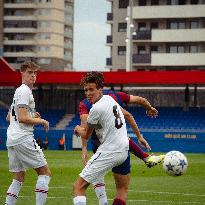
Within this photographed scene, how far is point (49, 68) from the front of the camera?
131500mm

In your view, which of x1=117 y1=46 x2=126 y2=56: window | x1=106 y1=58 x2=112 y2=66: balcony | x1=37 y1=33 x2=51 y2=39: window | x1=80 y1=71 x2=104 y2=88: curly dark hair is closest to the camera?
x1=80 y1=71 x2=104 y2=88: curly dark hair

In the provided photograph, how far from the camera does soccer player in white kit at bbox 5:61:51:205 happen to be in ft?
43.5

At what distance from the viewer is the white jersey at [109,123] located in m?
11.5

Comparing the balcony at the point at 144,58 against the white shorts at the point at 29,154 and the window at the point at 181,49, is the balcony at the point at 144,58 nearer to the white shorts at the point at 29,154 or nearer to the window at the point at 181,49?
the window at the point at 181,49

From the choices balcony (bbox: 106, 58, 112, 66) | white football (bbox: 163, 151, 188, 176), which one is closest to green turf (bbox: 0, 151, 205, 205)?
white football (bbox: 163, 151, 188, 176)

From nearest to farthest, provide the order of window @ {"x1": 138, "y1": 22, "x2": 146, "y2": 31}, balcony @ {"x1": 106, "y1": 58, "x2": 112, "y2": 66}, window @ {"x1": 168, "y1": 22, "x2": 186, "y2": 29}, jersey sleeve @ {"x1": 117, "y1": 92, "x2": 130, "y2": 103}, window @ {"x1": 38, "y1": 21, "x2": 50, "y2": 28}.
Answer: jersey sleeve @ {"x1": 117, "y1": 92, "x2": 130, "y2": 103} → window @ {"x1": 168, "y1": 22, "x2": 186, "y2": 29} → window @ {"x1": 138, "y1": 22, "x2": 146, "y2": 31} → balcony @ {"x1": 106, "y1": 58, "x2": 112, "y2": 66} → window @ {"x1": 38, "y1": 21, "x2": 50, "y2": 28}

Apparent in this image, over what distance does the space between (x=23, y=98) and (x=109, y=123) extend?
2.27m

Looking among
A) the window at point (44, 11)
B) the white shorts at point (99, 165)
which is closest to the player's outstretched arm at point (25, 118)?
the white shorts at point (99, 165)

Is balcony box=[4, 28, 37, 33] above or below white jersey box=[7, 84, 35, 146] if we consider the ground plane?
above

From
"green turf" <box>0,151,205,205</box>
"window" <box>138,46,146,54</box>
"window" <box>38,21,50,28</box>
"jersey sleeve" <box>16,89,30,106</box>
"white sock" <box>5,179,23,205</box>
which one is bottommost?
"green turf" <box>0,151,205,205</box>

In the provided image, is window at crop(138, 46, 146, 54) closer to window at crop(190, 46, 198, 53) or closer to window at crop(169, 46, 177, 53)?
window at crop(169, 46, 177, 53)

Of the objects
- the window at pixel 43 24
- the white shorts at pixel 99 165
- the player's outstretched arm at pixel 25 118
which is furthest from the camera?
the window at pixel 43 24

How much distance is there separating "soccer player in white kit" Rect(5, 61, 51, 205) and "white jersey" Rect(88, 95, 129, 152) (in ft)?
6.42

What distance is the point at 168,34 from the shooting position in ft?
275
